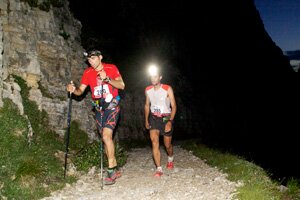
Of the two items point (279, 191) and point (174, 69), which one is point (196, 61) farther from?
point (279, 191)

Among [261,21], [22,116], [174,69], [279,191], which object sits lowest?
[279,191]

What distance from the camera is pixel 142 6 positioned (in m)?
26.4

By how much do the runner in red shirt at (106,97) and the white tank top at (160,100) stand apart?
1.46 meters

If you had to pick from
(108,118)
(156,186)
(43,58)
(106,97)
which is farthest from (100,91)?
(43,58)

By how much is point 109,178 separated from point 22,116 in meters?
3.67

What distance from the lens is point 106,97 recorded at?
998 centimetres

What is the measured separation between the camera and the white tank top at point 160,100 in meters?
11.0

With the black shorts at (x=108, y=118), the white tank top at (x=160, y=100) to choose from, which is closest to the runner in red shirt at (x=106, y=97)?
the black shorts at (x=108, y=118)

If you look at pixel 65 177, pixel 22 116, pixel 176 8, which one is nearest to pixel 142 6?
pixel 176 8

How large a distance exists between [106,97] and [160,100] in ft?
6.34

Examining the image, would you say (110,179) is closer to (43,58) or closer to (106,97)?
(106,97)

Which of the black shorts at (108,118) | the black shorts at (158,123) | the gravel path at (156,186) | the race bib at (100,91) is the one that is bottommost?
the gravel path at (156,186)

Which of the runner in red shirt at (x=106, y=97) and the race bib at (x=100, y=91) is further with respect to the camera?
the race bib at (x=100, y=91)

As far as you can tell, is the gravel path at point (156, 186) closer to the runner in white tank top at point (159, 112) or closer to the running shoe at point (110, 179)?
the running shoe at point (110, 179)
